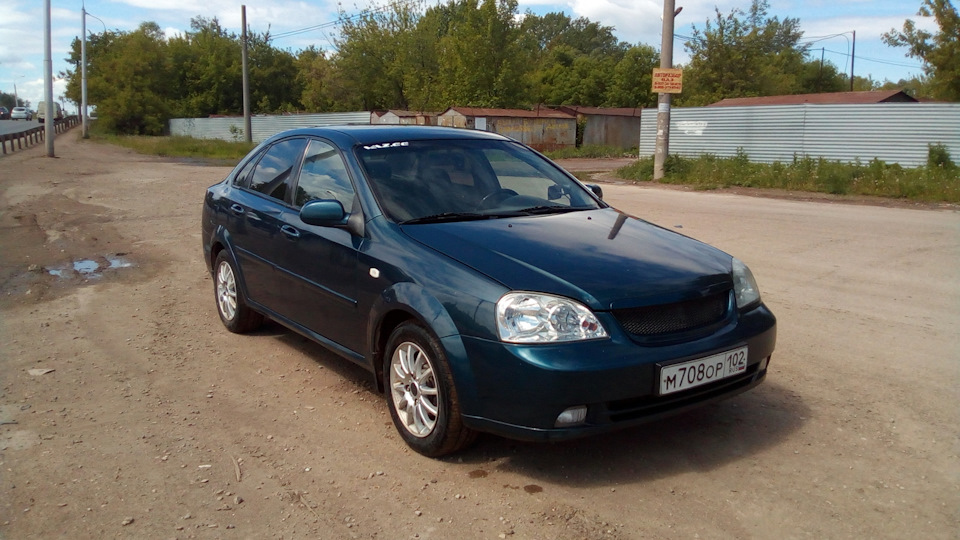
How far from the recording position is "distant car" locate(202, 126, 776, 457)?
3309 mm

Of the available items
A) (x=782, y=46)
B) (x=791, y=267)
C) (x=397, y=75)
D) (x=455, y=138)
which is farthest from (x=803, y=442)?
(x=782, y=46)

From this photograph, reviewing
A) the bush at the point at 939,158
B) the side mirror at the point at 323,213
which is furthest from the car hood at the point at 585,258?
the bush at the point at 939,158

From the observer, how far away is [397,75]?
57281 millimetres

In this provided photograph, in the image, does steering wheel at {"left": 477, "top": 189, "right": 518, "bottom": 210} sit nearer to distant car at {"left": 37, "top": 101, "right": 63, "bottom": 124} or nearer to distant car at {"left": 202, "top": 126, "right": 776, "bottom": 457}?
distant car at {"left": 202, "top": 126, "right": 776, "bottom": 457}

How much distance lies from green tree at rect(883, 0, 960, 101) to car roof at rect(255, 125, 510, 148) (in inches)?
1132

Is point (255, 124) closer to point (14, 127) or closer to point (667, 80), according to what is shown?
point (14, 127)

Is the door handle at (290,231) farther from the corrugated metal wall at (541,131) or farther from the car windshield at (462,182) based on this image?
the corrugated metal wall at (541,131)

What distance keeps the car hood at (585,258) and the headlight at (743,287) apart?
8 cm

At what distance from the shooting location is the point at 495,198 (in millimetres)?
4598

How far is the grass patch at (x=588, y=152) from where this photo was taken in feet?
124

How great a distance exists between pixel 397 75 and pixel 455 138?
54.3 meters

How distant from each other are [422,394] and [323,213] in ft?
3.75

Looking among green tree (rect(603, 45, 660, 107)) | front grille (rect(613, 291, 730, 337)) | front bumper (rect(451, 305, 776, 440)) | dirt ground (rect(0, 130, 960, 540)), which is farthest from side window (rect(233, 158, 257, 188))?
green tree (rect(603, 45, 660, 107))

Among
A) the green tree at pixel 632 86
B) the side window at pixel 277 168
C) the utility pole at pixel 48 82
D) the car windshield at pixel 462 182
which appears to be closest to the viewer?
the car windshield at pixel 462 182
